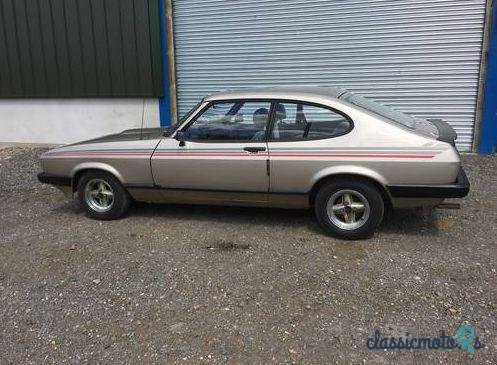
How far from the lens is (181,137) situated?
4.87m

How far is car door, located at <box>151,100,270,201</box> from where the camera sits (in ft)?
15.2

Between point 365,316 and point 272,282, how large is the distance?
2.67 feet

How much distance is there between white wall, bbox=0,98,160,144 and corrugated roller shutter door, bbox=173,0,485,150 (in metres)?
1.30

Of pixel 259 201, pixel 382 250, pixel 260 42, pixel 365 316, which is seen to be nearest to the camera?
pixel 365 316

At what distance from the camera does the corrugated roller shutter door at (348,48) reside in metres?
7.97

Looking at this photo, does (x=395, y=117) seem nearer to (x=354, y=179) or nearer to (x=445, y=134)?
(x=445, y=134)

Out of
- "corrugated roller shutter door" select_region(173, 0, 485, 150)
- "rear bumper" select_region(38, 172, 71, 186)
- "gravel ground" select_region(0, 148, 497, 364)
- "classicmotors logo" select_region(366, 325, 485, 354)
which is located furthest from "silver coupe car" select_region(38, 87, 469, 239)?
"corrugated roller shutter door" select_region(173, 0, 485, 150)

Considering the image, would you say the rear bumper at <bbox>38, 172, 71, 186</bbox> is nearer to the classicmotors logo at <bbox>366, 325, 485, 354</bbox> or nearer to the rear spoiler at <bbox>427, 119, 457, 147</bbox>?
the classicmotors logo at <bbox>366, 325, 485, 354</bbox>

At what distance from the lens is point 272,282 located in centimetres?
374

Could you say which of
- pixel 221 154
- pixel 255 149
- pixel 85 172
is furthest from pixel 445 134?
pixel 85 172

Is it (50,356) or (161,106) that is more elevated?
(161,106)

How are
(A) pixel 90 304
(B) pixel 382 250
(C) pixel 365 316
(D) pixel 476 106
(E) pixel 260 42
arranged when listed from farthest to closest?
(E) pixel 260 42 < (D) pixel 476 106 < (B) pixel 382 250 < (A) pixel 90 304 < (C) pixel 365 316

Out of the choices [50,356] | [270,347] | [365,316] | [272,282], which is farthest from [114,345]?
[365,316]

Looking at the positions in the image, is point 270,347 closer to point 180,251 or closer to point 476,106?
point 180,251
